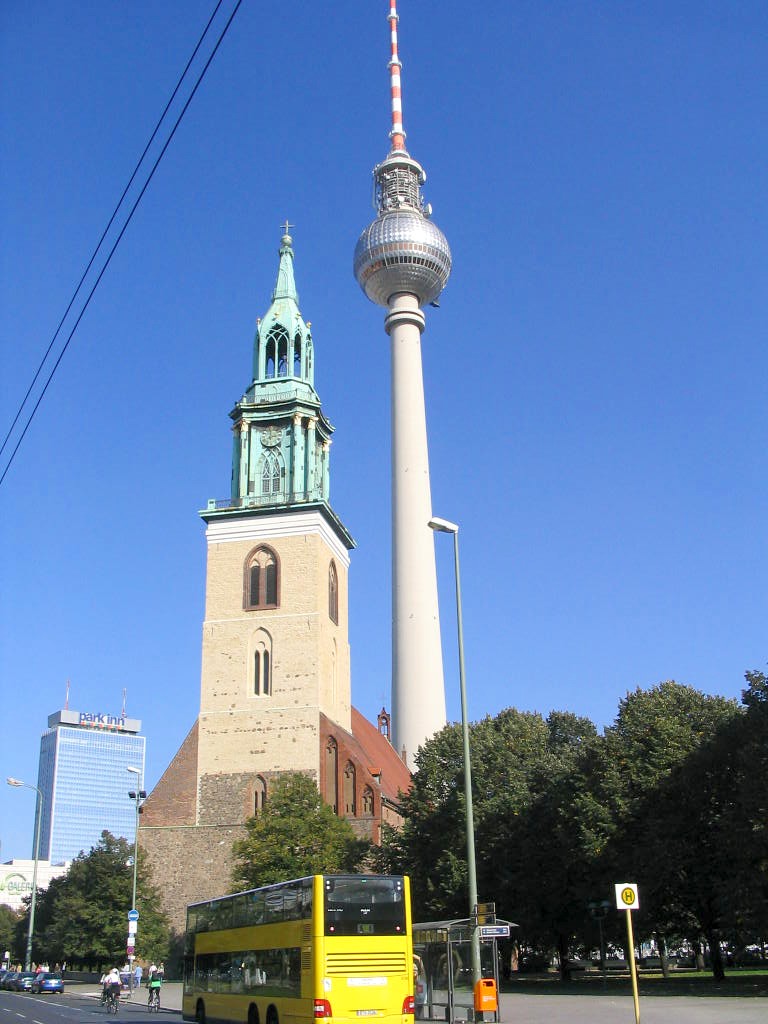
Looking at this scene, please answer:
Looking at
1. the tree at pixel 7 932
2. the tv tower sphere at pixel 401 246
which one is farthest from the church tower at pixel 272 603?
the tree at pixel 7 932

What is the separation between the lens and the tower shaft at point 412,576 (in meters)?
75.8

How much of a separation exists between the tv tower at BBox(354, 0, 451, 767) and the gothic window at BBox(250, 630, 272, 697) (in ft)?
54.4

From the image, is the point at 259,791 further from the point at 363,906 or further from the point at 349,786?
the point at 363,906

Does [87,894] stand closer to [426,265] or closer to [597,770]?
[597,770]

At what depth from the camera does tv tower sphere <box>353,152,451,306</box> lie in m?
89.3

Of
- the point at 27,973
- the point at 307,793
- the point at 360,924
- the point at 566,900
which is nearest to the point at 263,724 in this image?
the point at 307,793

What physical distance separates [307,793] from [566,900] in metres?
14.7

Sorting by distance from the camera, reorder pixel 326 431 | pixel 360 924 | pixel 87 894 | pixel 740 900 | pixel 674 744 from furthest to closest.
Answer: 1. pixel 326 431
2. pixel 87 894
3. pixel 674 744
4. pixel 740 900
5. pixel 360 924

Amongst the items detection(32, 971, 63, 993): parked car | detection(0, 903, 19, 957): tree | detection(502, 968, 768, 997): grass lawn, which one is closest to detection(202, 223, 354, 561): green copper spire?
detection(32, 971, 63, 993): parked car

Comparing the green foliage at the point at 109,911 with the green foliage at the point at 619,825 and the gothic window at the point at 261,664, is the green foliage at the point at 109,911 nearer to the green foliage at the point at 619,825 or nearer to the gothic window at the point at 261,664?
→ the gothic window at the point at 261,664

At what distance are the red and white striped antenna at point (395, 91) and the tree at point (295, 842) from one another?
62051mm

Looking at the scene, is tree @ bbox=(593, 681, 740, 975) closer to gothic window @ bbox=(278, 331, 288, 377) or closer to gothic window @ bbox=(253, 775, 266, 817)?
gothic window @ bbox=(253, 775, 266, 817)

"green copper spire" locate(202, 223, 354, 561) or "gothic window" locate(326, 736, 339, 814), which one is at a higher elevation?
"green copper spire" locate(202, 223, 354, 561)

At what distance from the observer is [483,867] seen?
44.5m
